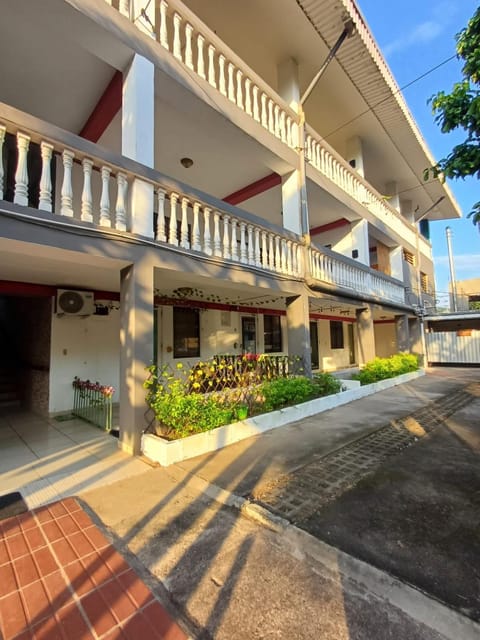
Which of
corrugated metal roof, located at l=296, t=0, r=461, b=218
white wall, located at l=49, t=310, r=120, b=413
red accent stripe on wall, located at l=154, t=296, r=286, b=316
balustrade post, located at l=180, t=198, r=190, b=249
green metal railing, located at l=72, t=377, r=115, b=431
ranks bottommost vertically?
green metal railing, located at l=72, t=377, r=115, b=431

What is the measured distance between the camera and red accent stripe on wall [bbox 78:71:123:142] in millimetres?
4782

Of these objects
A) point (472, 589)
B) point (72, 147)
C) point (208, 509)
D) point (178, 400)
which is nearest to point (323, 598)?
point (472, 589)

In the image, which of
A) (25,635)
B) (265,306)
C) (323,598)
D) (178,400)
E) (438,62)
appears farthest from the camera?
(265,306)

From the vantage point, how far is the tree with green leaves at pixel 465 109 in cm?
269

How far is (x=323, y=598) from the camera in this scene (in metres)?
1.73

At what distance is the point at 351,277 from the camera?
8.95 meters

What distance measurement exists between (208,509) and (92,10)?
18.8 ft

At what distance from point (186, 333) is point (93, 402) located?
320 centimetres

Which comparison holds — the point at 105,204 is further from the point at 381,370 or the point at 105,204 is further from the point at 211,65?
the point at 381,370

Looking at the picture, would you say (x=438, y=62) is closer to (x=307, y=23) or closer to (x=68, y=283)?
(x=307, y=23)

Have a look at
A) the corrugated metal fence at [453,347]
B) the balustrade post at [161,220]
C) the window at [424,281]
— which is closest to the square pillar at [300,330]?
the balustrade post at [161,220]

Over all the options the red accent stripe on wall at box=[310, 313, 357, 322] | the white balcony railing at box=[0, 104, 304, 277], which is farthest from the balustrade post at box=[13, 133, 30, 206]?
the red accent stripe on wall at box=[310, 313, 357, 322]

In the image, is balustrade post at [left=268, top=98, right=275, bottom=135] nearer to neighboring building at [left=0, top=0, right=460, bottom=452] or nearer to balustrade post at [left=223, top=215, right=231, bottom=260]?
neighboring building at [left=0, top=0, right=460, bottom=452]

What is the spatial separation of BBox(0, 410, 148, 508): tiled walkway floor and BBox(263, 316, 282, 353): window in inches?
267
